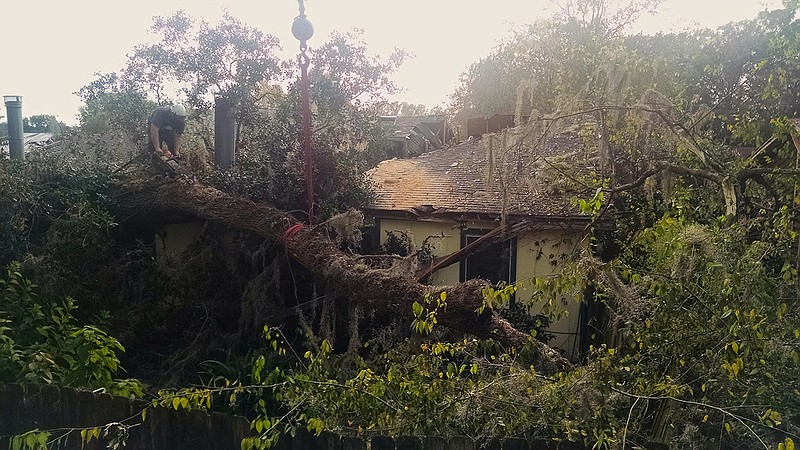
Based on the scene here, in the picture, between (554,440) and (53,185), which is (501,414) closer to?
(554,440)

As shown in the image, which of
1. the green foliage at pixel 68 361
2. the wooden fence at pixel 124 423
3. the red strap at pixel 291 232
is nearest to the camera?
the wooden fence at pixel 124 423

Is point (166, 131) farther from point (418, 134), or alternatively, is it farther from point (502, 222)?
point (418, 134)

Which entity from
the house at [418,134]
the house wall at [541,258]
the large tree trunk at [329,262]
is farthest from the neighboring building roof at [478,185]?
the house at [418,134]

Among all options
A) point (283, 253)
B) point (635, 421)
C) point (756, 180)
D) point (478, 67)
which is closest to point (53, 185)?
point (283, 253)

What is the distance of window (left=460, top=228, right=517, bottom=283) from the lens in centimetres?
813

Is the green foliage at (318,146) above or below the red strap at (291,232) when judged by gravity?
above

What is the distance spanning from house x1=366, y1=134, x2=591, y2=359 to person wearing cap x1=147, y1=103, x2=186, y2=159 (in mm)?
3137

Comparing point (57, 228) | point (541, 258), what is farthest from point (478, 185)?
point (57, 228)

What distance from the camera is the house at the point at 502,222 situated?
6.69m

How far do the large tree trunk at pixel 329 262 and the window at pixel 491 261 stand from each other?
298 cm

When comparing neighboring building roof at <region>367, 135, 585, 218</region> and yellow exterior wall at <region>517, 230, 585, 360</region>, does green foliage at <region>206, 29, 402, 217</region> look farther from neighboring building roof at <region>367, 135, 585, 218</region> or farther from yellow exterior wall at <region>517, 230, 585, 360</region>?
yellow exterior wall at <region>517, 230, 585, 360</region>

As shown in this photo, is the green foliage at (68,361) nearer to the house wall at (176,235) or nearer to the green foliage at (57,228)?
the green foliage at (57,228)

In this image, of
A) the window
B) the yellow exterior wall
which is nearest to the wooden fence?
the yellow exterior wall

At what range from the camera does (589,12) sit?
23938 mm
